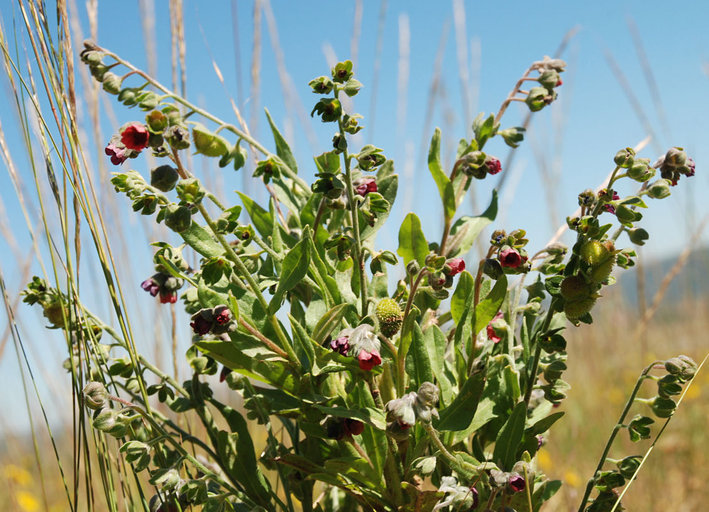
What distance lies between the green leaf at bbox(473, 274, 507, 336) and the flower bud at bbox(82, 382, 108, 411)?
446 mm

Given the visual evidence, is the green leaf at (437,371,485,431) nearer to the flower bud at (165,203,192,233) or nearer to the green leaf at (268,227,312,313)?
the green leaf at (268,227,312,313)

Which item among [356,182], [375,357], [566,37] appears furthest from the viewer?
[566,37]

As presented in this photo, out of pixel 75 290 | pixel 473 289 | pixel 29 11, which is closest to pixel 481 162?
pixel 473 289

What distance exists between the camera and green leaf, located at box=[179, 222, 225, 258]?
70cm

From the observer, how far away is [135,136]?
634 millimetres

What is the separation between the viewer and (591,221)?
2.11 ft

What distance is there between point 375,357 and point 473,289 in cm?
20

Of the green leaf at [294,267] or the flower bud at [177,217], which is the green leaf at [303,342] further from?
the flower bud at [177,217]

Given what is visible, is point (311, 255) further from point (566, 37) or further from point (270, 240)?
point (566, 37)

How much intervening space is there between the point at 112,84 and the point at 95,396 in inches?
14.7

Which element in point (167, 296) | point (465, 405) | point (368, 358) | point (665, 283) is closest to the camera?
point (368, 358)

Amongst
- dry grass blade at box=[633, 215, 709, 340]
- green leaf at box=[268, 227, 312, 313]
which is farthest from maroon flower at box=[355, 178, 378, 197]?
dry grass blade at box=[633, 215, 709, 340]

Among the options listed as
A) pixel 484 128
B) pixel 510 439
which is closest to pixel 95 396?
pixel 510 439

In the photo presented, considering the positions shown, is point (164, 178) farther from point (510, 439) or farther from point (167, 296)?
point (510, 439)
